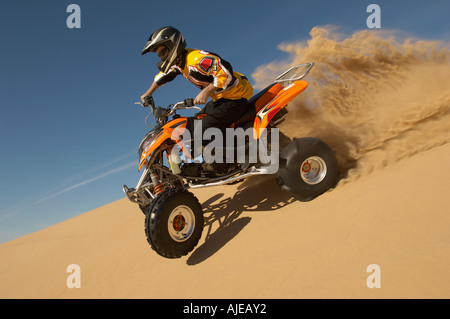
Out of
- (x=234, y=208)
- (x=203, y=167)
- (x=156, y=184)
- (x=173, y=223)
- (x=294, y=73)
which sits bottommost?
(x=173, y=223)

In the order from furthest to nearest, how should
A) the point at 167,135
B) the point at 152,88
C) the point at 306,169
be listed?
1. the point at 152,88
2. the point at 306,169
3. the point at 167,135

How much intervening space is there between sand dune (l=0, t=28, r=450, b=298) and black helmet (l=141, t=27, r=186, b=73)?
2.41 metres

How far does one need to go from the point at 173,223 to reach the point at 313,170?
2.07 meters

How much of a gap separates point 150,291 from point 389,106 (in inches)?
192

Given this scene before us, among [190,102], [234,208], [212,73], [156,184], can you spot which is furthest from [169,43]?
[234,208]

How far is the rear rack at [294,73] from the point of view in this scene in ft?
14.9

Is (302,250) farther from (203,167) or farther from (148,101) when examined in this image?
(148,101)

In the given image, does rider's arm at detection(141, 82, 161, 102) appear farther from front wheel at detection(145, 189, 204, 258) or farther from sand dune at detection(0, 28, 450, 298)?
sand dune at detection(0, 28, 450, 298)

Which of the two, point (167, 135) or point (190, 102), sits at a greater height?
point (190, 102)

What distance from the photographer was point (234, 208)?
4.98 metres

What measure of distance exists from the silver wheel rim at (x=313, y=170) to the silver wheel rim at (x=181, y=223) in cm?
162

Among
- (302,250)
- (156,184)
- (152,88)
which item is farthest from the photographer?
(152,88)

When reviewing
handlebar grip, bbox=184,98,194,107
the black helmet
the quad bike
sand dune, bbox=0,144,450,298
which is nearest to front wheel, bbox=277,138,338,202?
the quad bike

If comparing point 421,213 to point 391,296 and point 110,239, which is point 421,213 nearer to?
point 391,296
